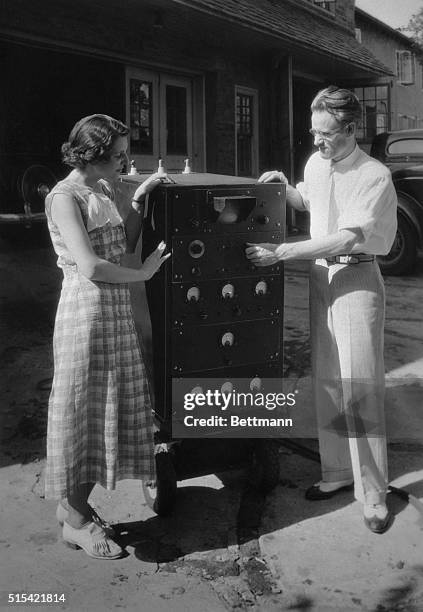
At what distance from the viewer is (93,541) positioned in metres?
2.99

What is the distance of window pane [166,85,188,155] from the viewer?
10727 millimetres

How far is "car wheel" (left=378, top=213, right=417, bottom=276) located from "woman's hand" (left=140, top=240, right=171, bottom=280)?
6806 millimetres

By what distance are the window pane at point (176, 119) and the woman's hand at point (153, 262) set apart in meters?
8.01

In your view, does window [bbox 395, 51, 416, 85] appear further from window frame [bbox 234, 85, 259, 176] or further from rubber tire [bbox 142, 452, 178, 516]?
rubber tire [bbox 142, 452, 178, 516]

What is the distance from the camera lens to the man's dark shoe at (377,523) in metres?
3.21

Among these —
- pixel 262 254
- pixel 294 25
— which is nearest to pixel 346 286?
pixel 262 254

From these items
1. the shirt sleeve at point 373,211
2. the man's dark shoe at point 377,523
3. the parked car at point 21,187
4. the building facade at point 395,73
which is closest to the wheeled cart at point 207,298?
the shirt sleeve at point 373,211

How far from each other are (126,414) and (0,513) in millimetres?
889

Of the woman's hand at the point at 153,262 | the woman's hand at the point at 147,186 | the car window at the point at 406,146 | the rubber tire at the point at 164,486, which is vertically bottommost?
the rubber tire at the point at 164,486

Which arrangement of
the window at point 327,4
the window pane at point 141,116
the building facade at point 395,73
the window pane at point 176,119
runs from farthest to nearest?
the building facade at point 395,73 → the window at point 327,4 → the window pane at point 176,119 → the window pane at point 141,116

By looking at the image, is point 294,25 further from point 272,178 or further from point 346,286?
point 346,286

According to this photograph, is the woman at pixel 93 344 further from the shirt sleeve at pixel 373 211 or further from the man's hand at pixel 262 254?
the shirt sleeve at pixel 373 211

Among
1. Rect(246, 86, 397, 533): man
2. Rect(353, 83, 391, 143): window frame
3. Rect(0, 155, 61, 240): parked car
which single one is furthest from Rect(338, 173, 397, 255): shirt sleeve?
Rect(353, 83, 391, 143): window frame

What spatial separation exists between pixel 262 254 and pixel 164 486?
3.68ft
